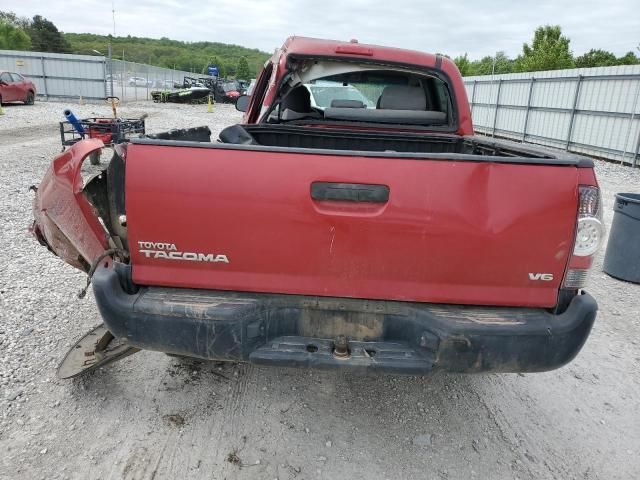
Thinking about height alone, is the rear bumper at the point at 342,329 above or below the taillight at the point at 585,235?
below

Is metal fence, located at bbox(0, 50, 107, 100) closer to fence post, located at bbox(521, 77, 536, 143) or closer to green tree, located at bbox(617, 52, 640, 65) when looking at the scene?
fence post, located at bbox(521, 77, 536, 143)

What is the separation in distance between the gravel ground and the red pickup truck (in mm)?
609

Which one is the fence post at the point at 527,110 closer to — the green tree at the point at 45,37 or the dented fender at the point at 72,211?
the dented fender at the point at 72,211

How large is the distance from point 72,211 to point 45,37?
83705 mm

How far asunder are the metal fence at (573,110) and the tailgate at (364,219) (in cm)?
1300

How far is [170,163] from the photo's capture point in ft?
7.38

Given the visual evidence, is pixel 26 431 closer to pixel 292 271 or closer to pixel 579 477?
pixel 292 271

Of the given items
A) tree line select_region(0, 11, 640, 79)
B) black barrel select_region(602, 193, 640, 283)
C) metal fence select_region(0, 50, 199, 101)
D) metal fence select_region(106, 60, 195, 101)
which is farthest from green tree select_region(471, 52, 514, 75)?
black barrel select_region(602, 193, 640, 283)

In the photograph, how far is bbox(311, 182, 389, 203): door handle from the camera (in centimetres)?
221

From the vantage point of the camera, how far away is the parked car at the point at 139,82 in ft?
115

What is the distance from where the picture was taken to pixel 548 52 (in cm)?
3297

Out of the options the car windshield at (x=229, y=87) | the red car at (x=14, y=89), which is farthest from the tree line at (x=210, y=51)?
the red car at (x=14, y=89)

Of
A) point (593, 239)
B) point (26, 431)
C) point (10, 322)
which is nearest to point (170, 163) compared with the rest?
point (26, 431)

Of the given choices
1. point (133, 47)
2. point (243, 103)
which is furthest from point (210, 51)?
point (243, 103)
